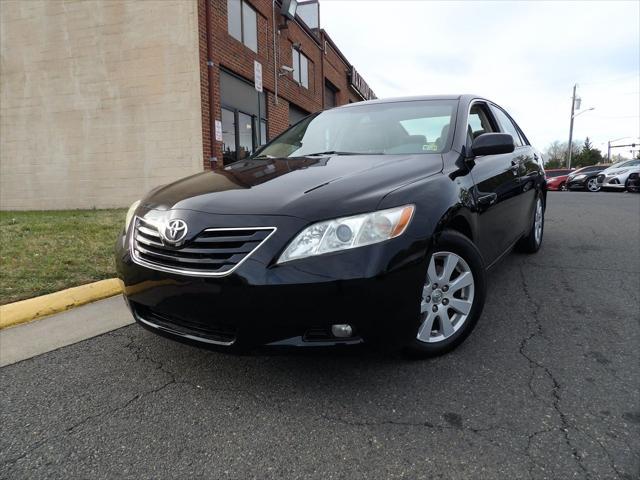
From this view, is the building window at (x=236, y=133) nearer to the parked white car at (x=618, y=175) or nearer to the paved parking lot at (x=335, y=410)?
the paved parking lot at (x=335, y=410)

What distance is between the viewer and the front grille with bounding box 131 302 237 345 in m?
2.01

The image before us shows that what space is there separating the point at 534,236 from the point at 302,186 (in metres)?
3.65

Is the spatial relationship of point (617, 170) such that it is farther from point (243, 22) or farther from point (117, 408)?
point (117, 408)

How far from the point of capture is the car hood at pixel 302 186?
Result: 205cm

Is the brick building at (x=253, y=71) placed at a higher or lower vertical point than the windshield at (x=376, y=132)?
higher

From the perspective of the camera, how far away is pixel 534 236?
5.00 m

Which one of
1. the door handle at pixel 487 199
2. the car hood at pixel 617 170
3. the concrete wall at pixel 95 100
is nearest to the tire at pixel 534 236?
the door handle at pixel 487 199

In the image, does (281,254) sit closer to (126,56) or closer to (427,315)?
(427,315)

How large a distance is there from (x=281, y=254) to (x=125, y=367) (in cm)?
125

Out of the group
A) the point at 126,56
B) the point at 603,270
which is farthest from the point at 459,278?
the point at 126,56

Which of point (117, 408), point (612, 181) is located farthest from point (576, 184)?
point (117, 408)

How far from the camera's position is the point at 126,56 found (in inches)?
415

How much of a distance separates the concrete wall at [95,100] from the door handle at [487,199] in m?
8.13

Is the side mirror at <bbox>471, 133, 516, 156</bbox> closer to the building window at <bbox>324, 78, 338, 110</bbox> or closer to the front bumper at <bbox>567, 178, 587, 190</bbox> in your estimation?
the building window at <bbox>324, 78, 338, 110</bbox>
